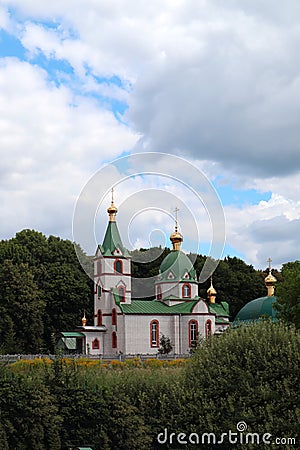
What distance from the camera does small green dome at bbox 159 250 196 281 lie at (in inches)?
2376

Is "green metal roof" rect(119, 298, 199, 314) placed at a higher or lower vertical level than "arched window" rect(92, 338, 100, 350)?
higher

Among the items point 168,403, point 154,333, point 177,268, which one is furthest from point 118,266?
point 168,403

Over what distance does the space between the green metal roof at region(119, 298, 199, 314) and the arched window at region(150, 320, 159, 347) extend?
0.86m

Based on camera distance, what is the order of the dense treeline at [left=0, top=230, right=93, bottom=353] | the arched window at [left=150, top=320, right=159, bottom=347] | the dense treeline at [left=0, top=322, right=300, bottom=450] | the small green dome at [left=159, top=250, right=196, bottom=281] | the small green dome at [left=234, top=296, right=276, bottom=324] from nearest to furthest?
1. the dense treeline at [left=0, top=322, right=300, bottom=450]
2. the arched window at [left=150, top=320, right=159, bottom=347]
3. the dense treeline at [left=0, top=230, right=93, bottom=353]
4. the small green dome at [left=234, top=296, right=276, bottom=324]
5. the small green dome at [left=159, top=250, right=196, bottom=281]

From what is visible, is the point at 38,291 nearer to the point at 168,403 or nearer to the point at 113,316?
the point at 113,316

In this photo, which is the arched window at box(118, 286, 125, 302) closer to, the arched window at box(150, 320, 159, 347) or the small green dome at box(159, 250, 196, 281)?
the arched window at box(150, 320, 159, 347)

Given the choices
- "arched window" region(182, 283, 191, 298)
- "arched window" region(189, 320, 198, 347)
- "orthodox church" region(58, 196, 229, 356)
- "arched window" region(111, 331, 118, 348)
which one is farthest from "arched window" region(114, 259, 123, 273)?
"arched window" region(189, 320, 198, 347)

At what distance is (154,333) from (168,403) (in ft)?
123

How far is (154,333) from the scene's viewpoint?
5581 cm

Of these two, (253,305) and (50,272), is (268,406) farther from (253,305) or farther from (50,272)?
(50,272)

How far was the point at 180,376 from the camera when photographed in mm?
19500

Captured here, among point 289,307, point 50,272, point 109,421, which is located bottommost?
point 109,421

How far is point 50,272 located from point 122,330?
45.4 ft

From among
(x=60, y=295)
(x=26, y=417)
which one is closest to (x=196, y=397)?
(x=26, y=417)
